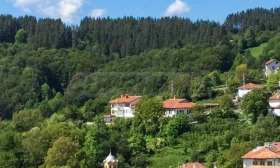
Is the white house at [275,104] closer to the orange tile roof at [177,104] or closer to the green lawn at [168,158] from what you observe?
the orange tile roof at [177,104]

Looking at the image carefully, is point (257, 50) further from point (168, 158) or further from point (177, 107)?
point (168, 158)

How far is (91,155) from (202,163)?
835 cm

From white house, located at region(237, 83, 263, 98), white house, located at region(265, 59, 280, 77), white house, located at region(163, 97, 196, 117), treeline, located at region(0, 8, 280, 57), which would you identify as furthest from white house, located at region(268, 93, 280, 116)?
treeline, located at region(0, 8, 280, 57)

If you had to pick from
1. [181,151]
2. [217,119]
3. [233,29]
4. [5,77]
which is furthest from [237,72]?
[233,29]

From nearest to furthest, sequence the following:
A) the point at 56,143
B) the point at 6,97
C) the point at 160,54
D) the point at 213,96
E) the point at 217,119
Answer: the point at 56,143
the point at 217,119
the point at 213,96
the point at 6,97
the point at 160,54

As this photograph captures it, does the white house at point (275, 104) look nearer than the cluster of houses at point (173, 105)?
Yes

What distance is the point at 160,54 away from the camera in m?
97.2

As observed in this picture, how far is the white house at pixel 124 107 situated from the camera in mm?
68562

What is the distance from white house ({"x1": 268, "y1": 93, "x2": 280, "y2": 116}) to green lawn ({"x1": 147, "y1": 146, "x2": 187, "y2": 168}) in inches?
369

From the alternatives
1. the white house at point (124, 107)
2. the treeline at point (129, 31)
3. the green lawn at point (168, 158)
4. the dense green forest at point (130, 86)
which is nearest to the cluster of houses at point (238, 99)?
the white house at point (124, 107)

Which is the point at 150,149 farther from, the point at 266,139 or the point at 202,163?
the point at 266,139

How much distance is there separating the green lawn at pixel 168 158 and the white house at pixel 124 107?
45.1ft

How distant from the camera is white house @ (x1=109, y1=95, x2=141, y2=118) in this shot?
A: 6856 centimetres

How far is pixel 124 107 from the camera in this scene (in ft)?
228
